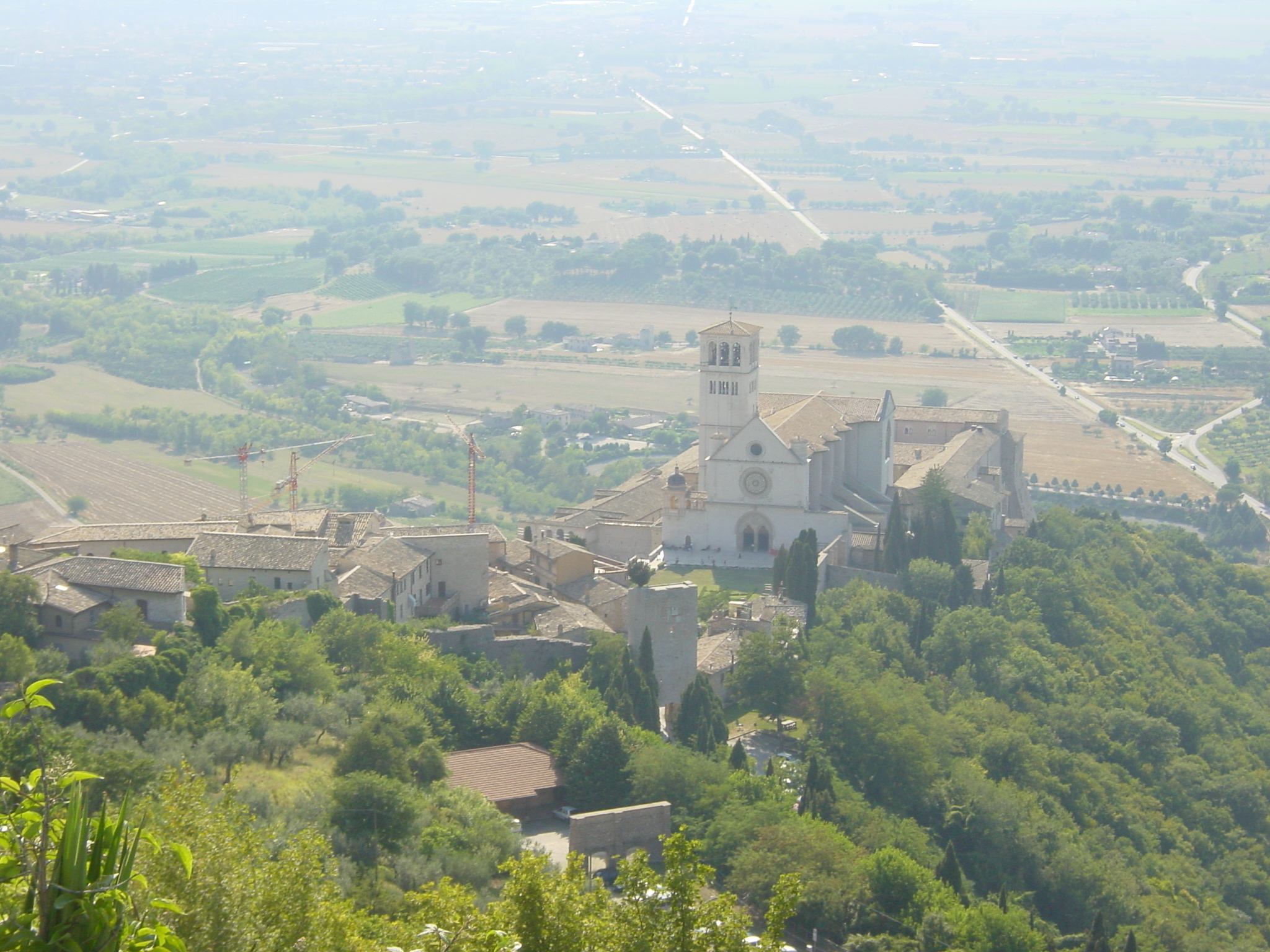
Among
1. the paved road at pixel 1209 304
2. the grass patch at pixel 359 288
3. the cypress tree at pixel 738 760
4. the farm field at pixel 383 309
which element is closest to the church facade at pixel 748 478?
the cypress tree at pixel 738 760

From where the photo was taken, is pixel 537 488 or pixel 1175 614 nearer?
pixel 1175 614

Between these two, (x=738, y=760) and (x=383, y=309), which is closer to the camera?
(x=738, y=760)

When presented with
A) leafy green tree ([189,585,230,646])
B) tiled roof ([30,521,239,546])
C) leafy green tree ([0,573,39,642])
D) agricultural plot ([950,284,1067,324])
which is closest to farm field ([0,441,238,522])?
tiled roof ([30,521,239,546])

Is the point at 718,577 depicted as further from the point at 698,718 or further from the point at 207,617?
the point at 207,617

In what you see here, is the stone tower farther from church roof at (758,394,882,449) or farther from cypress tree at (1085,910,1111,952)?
church roof at (758,394,882,449)

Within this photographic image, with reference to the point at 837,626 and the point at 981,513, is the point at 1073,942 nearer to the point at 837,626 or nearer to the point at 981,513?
the point at 837,626

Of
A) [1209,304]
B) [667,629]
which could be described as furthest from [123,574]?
[1209,304]

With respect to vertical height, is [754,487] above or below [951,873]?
above

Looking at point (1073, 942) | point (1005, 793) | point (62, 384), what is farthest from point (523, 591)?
point (62, 384)
